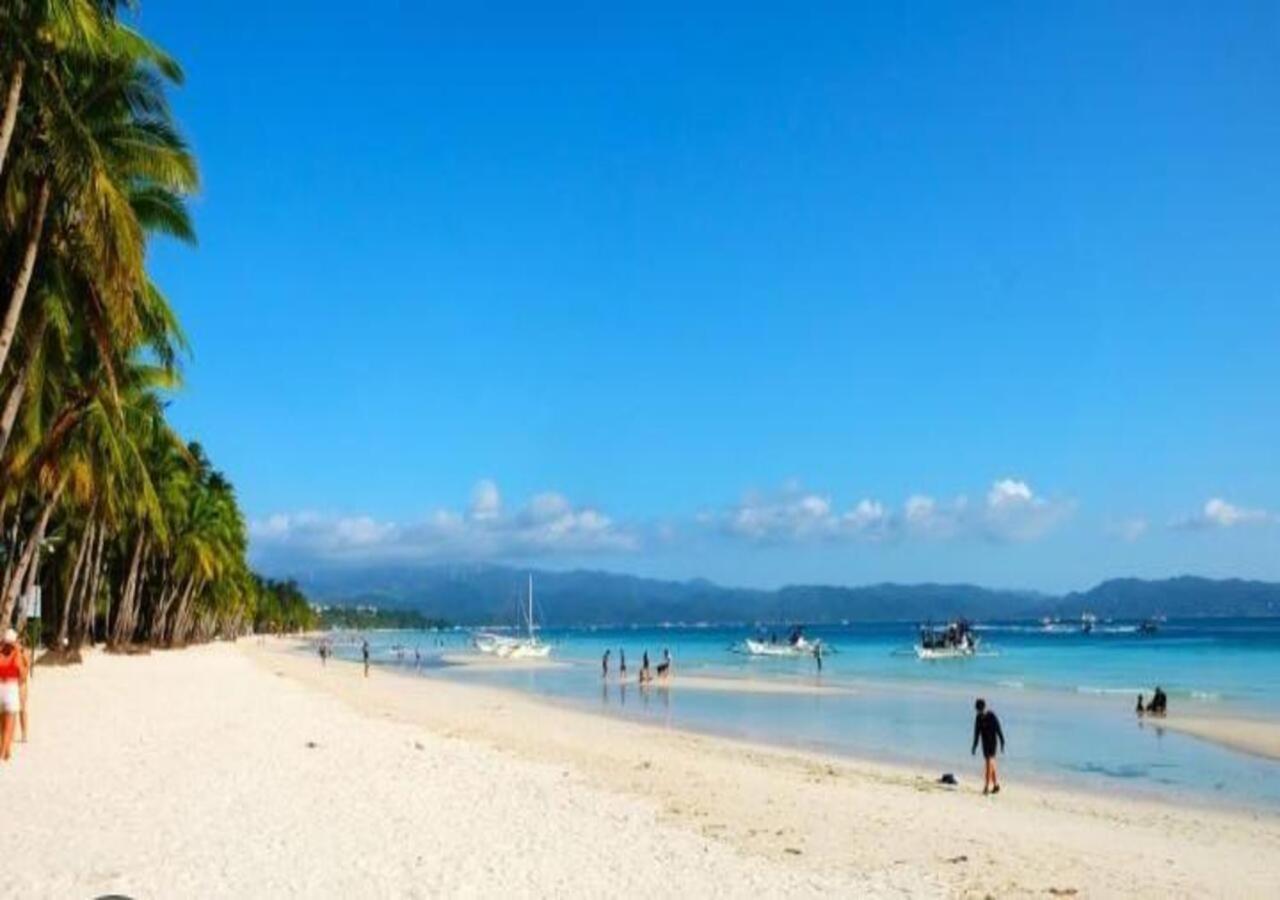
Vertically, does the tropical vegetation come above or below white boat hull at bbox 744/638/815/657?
above

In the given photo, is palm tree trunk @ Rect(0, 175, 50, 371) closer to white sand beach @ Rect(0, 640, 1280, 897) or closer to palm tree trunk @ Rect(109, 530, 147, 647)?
white sand beach @ Rect(0, 640, 1280, 897)

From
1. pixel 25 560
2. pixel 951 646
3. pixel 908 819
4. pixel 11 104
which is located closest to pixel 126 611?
pixel 25 560

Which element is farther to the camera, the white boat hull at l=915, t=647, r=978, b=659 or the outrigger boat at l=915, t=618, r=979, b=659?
the outrigger boat at l=915, t=618, r=979, b=659

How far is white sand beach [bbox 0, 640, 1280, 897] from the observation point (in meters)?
10.3

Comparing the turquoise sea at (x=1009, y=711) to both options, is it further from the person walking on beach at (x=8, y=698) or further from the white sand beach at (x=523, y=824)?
the person walking on beach at (x=8, y=698)

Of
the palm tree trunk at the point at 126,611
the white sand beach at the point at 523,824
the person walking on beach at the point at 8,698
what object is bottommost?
the white sand beach at the point at 523,824

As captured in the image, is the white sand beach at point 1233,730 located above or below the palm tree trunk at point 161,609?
below

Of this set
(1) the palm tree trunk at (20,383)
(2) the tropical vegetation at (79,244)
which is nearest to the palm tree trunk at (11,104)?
(2) the tropical vegetation at (79,244)

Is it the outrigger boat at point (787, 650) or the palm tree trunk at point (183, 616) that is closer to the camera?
the palm tree trunk at point (183, 616)

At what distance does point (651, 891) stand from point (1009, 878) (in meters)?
4.00

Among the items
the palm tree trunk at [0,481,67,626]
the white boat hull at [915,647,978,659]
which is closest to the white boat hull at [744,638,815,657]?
the white boat hull at [915,647,978,659]

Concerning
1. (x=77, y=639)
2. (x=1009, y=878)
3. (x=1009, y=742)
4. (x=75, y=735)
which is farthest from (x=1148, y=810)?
(x=77, y=639)

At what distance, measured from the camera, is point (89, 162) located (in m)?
14.7

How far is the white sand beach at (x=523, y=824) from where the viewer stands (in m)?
10.3
